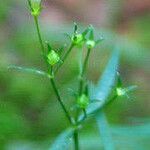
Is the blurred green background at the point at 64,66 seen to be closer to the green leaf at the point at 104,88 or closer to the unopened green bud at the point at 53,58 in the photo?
the green leaf at the point at 104,88

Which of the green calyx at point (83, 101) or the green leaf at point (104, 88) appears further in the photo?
the green leaf at point (104, 88)

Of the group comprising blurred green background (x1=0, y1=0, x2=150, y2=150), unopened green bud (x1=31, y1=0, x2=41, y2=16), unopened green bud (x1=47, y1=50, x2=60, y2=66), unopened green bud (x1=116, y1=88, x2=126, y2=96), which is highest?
blurred green background (x1=0, y1=0, x2=150, y2=150)

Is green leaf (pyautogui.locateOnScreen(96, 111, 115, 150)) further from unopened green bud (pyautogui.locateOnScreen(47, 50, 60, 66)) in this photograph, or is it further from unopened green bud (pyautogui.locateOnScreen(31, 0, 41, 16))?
unopened green bud (pyautogui.locateOnScreen(31, 0, 41, 16))

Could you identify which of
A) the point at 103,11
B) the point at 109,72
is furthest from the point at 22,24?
the point at 109,72

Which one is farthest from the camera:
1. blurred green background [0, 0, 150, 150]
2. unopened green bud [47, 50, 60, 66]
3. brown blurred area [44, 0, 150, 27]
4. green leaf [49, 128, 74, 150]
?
brown blurred area [44, 0, 150, 27]

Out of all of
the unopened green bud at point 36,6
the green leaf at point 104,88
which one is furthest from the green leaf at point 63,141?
the unopened green bud at point 36,6

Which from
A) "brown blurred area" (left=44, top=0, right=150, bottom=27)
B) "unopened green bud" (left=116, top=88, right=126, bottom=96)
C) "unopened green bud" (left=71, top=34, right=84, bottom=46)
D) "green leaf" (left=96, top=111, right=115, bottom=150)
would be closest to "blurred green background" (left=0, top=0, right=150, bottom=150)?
"brown blurred area" (left=44, top=0, right=150, bottom=27)

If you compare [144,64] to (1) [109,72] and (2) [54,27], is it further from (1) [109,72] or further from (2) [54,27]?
(1) [109,72]

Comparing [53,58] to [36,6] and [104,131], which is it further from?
[104,131]
